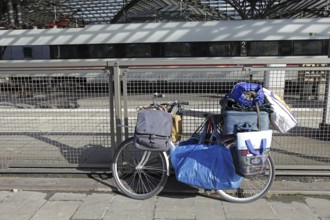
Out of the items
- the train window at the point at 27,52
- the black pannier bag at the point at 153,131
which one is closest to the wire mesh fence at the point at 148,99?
the black pannier bag at the point at 153,131

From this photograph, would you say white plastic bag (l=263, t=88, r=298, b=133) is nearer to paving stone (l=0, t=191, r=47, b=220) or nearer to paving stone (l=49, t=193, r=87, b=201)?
paving stone (l=49, t=193, r=87, b=201)

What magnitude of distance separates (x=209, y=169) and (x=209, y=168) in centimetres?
1

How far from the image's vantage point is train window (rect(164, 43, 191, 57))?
13.9 metres

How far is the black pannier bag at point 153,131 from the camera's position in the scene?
10.9 feet

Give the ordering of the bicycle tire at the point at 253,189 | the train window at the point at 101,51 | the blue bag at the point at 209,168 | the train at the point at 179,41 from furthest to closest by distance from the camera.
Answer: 1. the train window at the point at 101,51
2. the train at the point at 179,41
3. the bicycle tire at the point at 253,189
4. the blue bag at the point at 209,168

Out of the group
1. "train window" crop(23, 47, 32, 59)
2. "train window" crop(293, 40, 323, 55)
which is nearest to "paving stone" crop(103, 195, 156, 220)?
"train window" crop(293, 40, 323, 55)

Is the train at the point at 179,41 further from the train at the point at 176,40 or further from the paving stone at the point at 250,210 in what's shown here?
the paving stone at the point at 250,210

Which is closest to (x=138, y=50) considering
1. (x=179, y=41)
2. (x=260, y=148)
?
(x=179, y=41)

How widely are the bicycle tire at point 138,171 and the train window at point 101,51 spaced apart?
11.1 meters

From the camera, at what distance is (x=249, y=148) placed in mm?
3166

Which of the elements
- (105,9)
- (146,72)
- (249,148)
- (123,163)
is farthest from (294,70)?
(105,9)

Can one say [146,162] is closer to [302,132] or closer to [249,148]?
[249,148]

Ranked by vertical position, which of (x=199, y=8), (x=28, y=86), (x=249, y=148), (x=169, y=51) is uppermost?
(x=199, y=8)

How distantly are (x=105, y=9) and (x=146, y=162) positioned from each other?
35851mm
